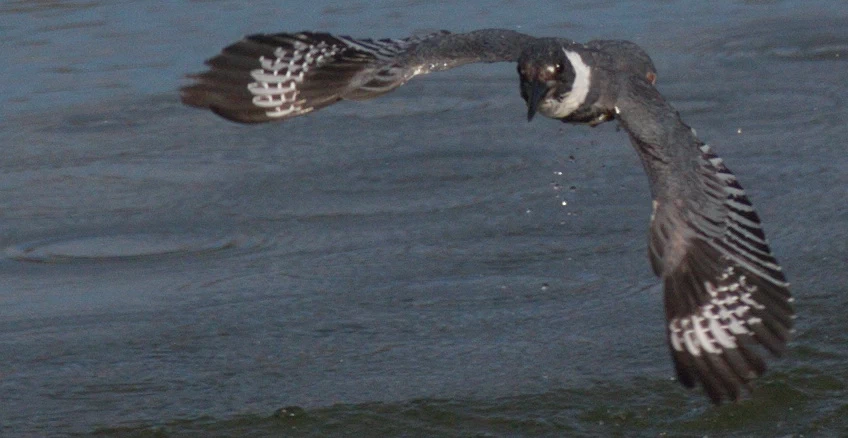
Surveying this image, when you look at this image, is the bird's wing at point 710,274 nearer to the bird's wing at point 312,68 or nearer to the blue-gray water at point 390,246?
the blue-gray water at point 390,246

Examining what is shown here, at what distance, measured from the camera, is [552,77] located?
489 centimetres

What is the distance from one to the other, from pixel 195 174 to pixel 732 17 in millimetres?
3132

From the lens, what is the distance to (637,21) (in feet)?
27.5

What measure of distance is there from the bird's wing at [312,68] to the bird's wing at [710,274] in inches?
27.3

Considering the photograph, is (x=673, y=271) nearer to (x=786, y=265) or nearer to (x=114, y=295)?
(x=786, y=265)

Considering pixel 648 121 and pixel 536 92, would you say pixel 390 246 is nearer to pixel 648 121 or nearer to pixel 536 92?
pixel 536 92

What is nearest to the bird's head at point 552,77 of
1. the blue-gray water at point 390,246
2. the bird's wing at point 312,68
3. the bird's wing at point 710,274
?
the bird's wing at point 312,68

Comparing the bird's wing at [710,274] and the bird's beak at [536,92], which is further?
the bird's beak at [536,92]

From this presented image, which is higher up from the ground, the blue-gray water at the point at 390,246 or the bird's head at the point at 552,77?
the bird's head at the point at 552,77

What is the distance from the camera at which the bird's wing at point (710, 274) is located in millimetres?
4414

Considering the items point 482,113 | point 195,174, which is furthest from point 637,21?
point 195,174

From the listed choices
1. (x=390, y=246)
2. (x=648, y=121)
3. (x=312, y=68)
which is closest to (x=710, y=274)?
(x=648, y=121)

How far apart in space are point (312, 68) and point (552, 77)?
71 cm

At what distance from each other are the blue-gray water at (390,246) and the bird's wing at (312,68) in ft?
2.52
